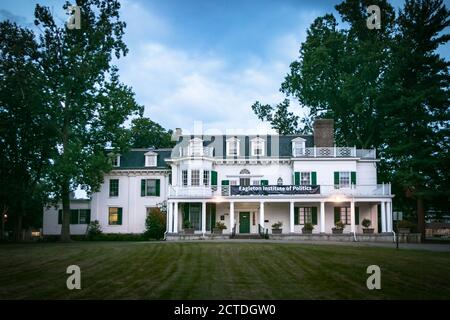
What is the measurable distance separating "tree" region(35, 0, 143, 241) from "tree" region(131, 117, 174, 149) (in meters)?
14.0

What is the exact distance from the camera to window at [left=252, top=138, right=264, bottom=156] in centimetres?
3894

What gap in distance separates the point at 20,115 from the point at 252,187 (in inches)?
696

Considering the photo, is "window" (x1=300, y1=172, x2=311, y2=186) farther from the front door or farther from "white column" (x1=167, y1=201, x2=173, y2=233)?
"white column" (x1=167, y1=201, x2=173, y2=233)

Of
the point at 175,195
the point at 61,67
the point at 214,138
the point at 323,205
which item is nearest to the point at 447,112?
the point at 323,205

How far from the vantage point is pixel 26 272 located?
50.0 ft

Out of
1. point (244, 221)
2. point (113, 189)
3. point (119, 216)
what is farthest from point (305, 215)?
point (113, 189)

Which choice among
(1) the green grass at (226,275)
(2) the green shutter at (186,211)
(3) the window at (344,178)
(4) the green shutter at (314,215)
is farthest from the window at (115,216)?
(1) the green grass at (226,275)

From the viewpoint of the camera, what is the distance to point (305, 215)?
3728 cm

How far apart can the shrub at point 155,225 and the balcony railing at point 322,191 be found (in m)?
2.18

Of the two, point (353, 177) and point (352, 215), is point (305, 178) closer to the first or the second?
point (353, 177)

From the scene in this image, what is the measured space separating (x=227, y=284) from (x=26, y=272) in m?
6.74

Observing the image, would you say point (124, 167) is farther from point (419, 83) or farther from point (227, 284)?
point (227, 284)

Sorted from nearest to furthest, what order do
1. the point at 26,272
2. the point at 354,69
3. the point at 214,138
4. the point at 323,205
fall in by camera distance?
1. the point at 26,272
2. the point at 323,205
3. the point at 214,138
4. the point at 354,69

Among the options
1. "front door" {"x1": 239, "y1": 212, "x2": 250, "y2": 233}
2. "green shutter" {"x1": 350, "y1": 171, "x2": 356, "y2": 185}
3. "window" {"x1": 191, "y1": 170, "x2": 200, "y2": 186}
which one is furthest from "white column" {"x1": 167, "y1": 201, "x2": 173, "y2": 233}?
"green shutter" {"x1": 350, "y1": 171, "x2": 356, "y2": 185}
